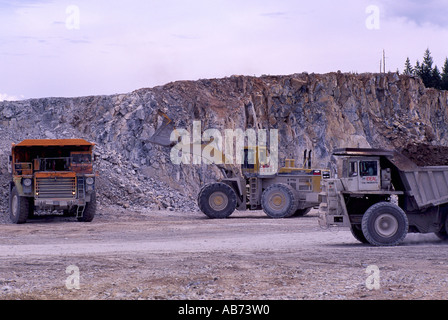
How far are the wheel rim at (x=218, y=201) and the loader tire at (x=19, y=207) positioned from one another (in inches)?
273

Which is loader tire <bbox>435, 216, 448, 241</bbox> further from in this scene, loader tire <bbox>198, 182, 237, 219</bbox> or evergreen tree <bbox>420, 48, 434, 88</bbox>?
evergreen tree <bbox>420, 48, 434, 88</bbox>

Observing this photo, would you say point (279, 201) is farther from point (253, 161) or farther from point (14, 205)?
point (14, 205)

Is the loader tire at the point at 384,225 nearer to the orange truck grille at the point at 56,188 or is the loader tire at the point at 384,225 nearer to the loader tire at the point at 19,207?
the orange truck grille at the point at 56,188

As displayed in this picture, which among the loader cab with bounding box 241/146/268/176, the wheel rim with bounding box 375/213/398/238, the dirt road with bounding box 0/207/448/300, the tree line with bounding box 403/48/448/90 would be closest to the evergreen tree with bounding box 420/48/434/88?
the tree line with bounding box 403/48/448/90

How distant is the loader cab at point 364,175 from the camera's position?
17266 mm

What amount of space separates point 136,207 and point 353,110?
25710 mm

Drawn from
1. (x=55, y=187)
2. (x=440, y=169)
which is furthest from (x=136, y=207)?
(x=440, y=169)

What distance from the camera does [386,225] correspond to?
55.9ft

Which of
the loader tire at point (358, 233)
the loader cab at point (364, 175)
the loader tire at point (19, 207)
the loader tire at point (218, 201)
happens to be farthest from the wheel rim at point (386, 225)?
the loader tire at point (19, 207)

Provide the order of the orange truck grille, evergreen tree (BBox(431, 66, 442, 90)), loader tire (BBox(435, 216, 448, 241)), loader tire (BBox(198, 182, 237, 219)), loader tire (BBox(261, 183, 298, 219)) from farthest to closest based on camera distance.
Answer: evergreen tree (BBox(431, 66, 442, 90))
loader tire (BBox(198, 182, 237, 219))
loader tire (BBox(261, 183, 298, 219))
the orange truck grille
loader tire (BBox(435, 216, 448, 241))

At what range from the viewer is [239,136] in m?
41.7

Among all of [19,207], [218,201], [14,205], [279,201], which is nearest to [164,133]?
[218,201]

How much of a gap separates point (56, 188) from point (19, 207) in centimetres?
154

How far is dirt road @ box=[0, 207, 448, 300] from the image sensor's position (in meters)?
11.1
